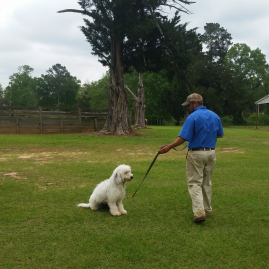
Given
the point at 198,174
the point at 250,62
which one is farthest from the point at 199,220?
the point at 250,62

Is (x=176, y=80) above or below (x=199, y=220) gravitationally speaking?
above

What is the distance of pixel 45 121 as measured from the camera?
20328 millimetres

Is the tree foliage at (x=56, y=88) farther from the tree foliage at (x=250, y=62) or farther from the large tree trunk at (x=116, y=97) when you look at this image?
the large tree trunk at (x=116, y=97)

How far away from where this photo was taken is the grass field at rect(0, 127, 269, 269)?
3490mm

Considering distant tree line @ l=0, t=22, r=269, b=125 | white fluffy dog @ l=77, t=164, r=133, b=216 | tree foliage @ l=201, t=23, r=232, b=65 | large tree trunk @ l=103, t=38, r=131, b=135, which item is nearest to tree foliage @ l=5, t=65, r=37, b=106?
distant tree line @ l=0, t=22, r=269, b=125

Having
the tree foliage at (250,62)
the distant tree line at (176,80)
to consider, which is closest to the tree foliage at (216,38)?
the distant tree line at (176,80)

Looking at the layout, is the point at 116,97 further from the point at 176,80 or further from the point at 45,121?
the point at 176,80

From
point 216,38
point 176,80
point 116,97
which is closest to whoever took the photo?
point 116,97

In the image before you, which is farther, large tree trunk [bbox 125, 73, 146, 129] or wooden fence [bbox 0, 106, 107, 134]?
large tree trunk [bbox 125, 73, 146, 129]

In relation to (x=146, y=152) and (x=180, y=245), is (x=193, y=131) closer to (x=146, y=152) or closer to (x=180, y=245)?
(x=180, y=245)

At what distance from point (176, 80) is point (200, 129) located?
4282 centimetres

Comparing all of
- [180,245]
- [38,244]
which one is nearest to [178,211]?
[180,245]

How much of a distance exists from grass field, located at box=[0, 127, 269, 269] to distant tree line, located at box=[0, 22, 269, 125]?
568 inches

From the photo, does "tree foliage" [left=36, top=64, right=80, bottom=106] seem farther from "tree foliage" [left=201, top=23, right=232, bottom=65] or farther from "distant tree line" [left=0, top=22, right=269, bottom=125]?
"tree foliage" [left=201, top=23, right=232, bottom=65]
